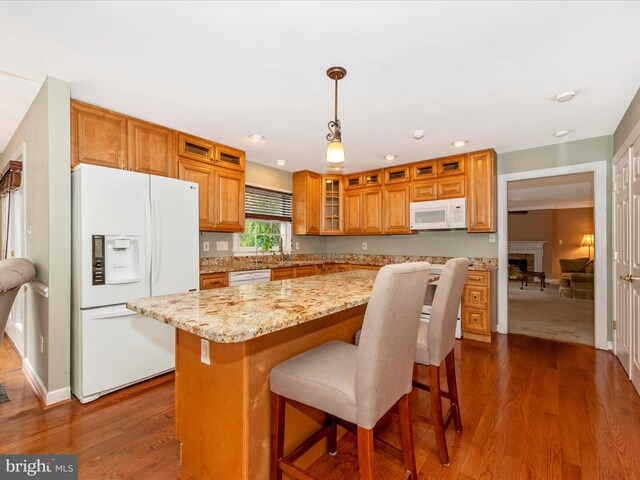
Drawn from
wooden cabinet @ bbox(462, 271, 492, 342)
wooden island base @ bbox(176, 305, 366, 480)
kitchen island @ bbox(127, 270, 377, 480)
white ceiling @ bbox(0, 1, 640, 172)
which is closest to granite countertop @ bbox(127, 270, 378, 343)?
kitchen island @ bbox(127, 270, 377, 480)

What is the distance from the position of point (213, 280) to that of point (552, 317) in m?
5.11

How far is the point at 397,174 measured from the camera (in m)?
4.70

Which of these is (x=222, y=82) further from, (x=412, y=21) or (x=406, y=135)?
(x=406, y=135)

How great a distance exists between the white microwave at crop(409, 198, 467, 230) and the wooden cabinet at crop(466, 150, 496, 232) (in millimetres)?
100

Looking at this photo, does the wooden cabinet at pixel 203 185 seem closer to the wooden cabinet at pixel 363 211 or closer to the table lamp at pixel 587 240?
the wooden cabinet at pixel 363 211

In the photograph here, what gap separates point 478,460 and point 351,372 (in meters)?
1.08

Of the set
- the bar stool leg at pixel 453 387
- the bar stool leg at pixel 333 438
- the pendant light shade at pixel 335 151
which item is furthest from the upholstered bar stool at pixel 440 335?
the pendant light shade at pixel 335 151

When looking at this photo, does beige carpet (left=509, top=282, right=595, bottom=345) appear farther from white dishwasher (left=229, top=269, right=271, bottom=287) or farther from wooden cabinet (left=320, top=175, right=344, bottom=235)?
white dishwasher (left=229, top=269, right=271, bottom=287)

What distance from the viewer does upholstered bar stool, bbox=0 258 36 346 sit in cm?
199

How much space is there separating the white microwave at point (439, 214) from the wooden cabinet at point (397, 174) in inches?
16.6

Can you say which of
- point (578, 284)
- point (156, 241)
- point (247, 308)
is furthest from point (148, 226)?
point (578, 284)

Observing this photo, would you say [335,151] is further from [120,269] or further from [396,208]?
[396,208]

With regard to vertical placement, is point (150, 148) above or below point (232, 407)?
above

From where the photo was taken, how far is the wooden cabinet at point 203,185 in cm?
341
